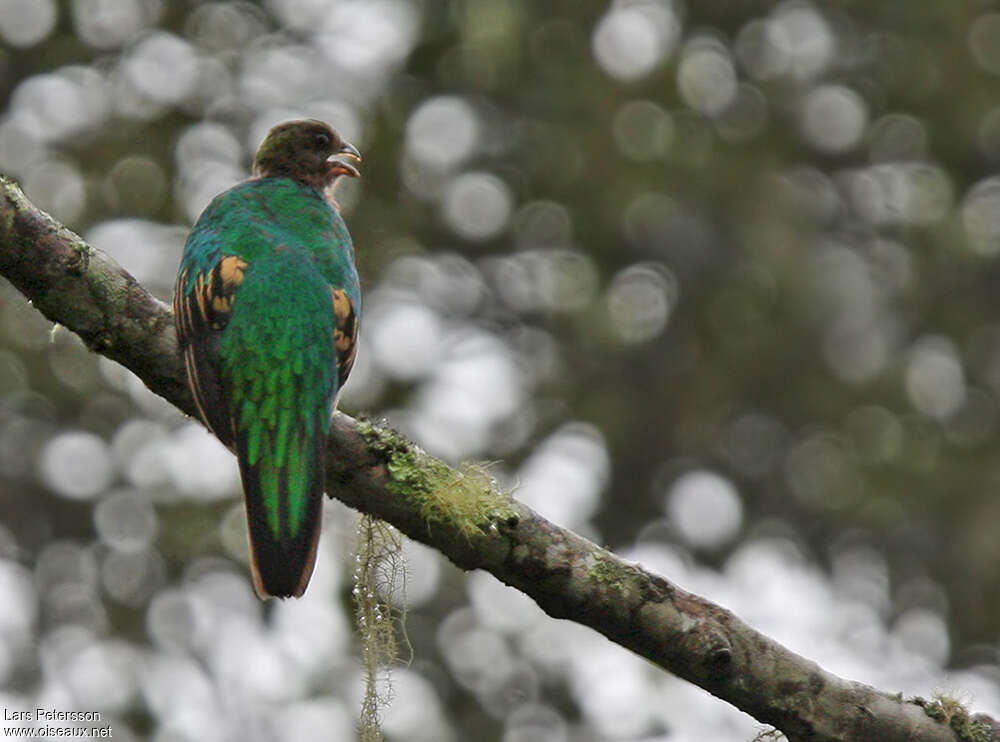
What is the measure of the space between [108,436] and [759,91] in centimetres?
539

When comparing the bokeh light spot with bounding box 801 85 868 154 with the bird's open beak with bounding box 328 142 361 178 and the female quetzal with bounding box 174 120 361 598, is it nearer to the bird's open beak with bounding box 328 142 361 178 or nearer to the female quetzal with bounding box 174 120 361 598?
the bird's open beak with bounding box 328 142 361 178

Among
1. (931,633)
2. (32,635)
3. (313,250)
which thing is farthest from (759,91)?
(313,250)

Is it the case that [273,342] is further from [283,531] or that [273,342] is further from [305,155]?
[305,155]

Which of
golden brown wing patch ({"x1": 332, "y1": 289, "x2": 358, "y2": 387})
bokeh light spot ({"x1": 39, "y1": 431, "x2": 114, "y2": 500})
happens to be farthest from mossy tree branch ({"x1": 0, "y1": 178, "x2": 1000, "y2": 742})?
bokeh light spot ({"x1": 39, "y1": 431, "x2": 114, "y2": 500})

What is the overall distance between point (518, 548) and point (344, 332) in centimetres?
98

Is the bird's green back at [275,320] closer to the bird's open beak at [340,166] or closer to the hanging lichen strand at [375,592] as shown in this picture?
the hanging lichen strand at [375,592]

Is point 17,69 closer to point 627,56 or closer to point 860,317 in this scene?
point 627,56

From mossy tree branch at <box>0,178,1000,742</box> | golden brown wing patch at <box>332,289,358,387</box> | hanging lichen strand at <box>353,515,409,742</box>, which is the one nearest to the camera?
mossy tree branch at <box>0,178,1000,742</box>

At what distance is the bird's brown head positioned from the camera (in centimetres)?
581

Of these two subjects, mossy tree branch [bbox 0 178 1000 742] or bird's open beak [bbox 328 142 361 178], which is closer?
mossy tree branch [bbox 0 178 1000 742]

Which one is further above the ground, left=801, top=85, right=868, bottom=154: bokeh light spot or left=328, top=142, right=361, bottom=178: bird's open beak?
left=328, top=142, right=361, bottom=178: bird's open beak

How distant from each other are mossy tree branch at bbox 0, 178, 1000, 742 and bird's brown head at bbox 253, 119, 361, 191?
1661 mm

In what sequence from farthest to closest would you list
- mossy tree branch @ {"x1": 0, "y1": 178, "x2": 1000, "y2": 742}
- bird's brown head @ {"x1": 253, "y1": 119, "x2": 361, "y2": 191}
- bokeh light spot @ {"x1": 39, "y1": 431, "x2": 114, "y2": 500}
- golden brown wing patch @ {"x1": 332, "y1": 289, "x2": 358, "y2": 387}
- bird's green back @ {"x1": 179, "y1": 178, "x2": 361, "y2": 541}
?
1. bokeh light spot @ {"x1": 39, "y1": 431, "x2": 114, "y2": 500}
2. bird's brown head @ {"x1": 253, "y1": 119, "x2": 361, "y2": 191}
3. golden brown wing patch @ {"x1": 332, "y1": 289, "x2": 358, "y2": 387}
4. bird's green back @ {"x1": 179, "y1": 178, "x2": 361, "y2": 541}
5. mossy tree branch @ {"x1": 0, "y1": 178, "x2": 1000, "y2": 742}

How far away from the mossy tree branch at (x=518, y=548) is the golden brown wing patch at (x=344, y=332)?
0.51m
